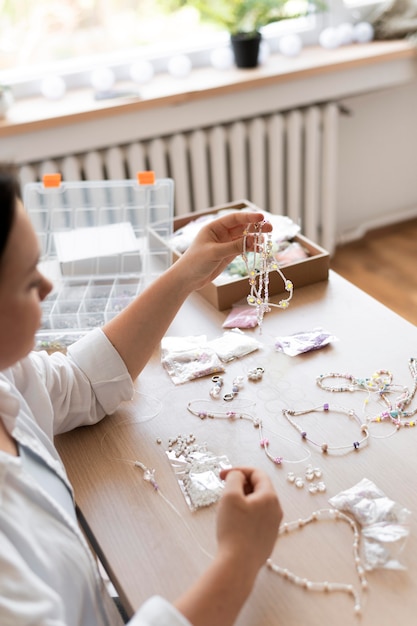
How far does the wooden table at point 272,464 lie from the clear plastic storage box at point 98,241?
8.3 inches

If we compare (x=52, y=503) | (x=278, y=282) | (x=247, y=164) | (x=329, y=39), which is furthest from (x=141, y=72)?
(x=52, y=503)

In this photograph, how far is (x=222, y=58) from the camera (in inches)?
110

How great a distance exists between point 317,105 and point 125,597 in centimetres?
250

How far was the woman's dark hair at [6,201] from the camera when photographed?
29.1 inches

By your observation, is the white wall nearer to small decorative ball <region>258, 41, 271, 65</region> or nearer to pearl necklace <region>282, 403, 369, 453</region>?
small decorative ball <region>258, 41, 271, 65</region>

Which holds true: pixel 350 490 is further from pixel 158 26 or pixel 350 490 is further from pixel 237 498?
pixel 158 26

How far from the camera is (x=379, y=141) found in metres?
3.30

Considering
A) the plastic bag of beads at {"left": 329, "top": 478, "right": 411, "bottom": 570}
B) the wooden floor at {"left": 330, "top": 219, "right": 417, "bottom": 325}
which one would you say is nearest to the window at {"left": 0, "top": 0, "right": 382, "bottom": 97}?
the wooden floor at {"left": 330, "top": 219, "right": 417, "bottom": 325}

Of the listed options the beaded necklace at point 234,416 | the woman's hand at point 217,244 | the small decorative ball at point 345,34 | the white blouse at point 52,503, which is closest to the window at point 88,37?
the small decorative ball at point 345,34

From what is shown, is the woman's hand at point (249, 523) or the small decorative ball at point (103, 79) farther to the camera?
the small decorative ball at point (103, 79)

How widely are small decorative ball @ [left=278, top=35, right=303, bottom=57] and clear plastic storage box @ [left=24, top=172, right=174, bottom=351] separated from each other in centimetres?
149

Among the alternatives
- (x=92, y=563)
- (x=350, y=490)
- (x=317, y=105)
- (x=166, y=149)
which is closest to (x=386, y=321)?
(x=350, y=490)

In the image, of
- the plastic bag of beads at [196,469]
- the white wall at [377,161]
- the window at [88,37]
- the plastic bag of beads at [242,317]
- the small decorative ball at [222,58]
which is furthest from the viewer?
the white wall at [377,161]

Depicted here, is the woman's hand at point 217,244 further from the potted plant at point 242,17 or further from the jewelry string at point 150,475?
the potted plant at point 242,17
